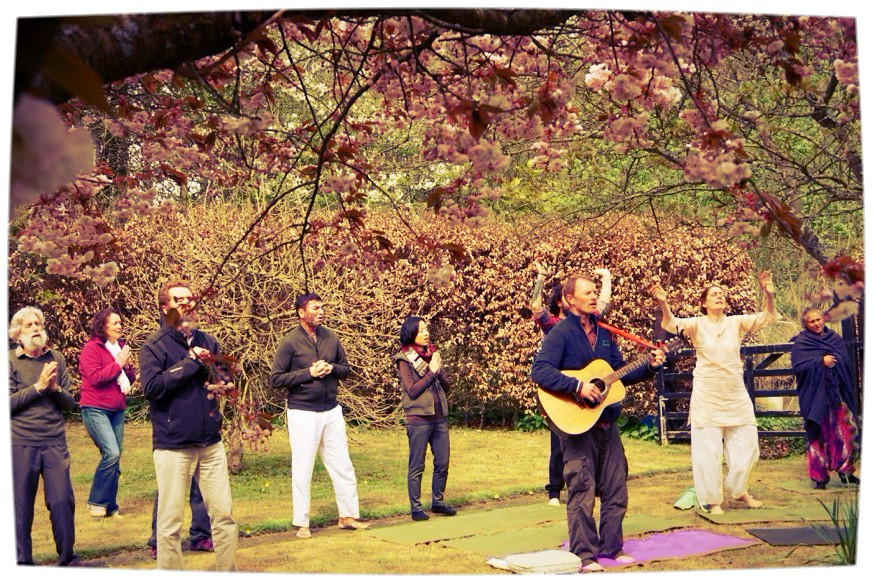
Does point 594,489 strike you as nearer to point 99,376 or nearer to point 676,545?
point 676,545

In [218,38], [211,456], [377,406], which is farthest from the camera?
[377,406]

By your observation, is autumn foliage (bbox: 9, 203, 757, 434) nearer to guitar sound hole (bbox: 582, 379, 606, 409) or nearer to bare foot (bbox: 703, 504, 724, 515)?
bare foot (bbox: 703, 504, 724, 515)

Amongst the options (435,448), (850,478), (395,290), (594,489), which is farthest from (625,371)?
(395,290)

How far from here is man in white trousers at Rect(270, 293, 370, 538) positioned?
5.80m

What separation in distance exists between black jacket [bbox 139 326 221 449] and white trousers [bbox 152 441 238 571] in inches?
2.5

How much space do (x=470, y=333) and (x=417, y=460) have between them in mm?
3917

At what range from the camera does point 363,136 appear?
4535 millimetres

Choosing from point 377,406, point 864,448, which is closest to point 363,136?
point 864,448

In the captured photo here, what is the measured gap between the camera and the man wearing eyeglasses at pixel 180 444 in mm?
4309

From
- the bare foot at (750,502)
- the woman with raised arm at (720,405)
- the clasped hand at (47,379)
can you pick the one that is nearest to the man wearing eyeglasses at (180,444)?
the clasped hand at (47,379)

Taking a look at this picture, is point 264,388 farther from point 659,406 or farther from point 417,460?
point 659,406

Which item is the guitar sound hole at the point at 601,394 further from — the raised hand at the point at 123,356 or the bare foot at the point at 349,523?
the raised hand at the point at 123,356

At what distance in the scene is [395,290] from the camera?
31.4 ft

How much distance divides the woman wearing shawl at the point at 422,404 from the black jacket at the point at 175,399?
6.72 ft
